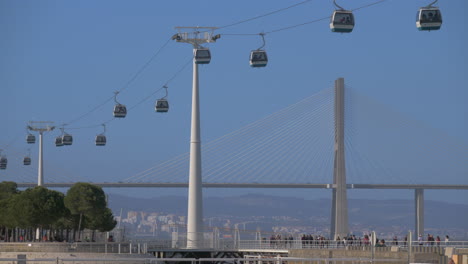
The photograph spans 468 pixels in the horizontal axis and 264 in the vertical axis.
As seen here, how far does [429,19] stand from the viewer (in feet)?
90.1

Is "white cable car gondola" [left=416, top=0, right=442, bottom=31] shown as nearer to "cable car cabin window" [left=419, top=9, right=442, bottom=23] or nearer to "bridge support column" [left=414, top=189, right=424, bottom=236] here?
"cable car cabin window" [left=419, top=9, right=442, bottom=23]

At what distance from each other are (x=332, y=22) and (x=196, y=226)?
108ft

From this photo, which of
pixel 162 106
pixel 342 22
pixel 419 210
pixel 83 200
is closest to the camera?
pixel 342 22

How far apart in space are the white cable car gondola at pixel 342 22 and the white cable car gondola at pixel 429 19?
1.98m

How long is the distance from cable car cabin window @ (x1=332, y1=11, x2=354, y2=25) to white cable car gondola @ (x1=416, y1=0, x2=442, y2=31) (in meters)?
1.99

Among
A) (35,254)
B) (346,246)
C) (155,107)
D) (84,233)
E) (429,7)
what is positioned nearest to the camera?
(429,7)

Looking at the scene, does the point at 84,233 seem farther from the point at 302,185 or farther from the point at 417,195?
the point at 417,195

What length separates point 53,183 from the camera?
100812 mm

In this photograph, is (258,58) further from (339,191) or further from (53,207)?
(339,191)

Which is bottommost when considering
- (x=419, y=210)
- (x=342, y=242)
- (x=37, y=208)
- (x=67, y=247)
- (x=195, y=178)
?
(x=67, y=247)

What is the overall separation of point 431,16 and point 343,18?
2.46 meters

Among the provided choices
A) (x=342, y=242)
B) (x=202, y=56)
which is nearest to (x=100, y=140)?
(x=342, y=242)

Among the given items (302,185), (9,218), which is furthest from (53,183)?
(9,218)

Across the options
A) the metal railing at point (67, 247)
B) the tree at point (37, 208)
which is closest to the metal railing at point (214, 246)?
the metal railing at point (67, 247)
